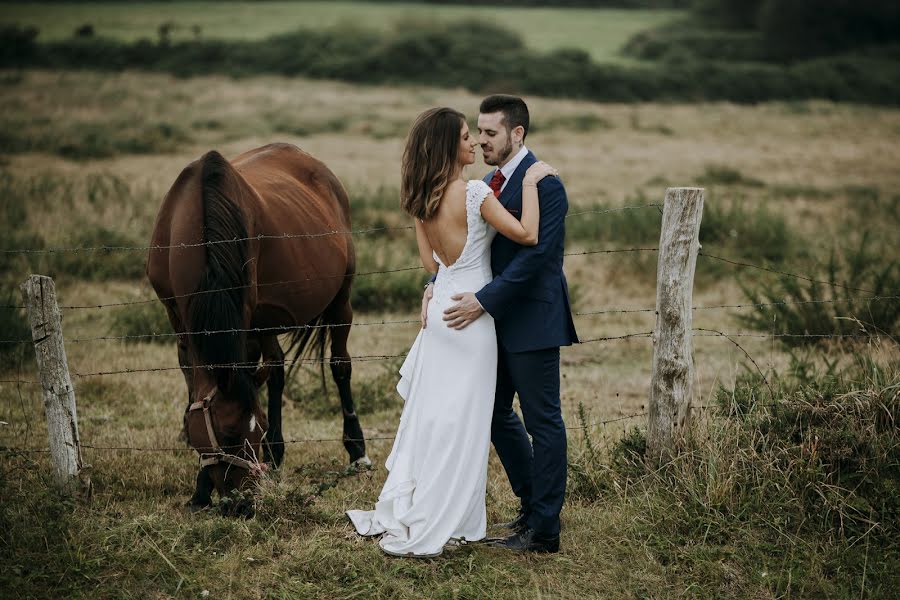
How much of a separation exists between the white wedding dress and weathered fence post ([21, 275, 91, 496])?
164 centimetres

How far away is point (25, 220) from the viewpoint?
35.6 ft

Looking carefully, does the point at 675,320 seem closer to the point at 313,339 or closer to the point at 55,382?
the point at 313,339

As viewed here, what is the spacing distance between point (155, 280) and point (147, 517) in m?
1.33

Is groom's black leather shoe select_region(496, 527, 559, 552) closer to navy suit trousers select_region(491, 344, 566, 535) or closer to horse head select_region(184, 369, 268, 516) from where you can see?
navy suit trousers select_region(491, 344, 566, 535)

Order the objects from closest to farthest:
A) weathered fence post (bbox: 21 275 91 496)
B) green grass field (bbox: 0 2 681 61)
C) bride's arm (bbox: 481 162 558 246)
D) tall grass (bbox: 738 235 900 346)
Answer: bride's arm (bbox: 481 162 558 246)
weathered fence post (bbox: 21 275 91 496)
tall grass (bbox: 738 235 900 346)
green grass field (bbox: 0 2 681 61)

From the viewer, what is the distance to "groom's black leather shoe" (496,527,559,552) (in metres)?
3.93

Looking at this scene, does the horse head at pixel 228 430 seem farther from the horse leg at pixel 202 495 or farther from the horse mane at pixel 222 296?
the horse leg at pixel 202 495

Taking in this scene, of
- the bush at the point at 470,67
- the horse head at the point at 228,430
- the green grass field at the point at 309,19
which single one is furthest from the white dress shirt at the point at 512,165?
the green grass field at the point at 309,19

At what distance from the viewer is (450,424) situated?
3.79 metres

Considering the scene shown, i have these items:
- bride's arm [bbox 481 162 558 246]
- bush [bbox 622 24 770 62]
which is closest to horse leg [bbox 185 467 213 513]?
bride's arm [bbox 481 162 558 246]

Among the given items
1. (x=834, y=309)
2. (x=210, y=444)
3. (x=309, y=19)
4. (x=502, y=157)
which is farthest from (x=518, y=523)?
(x=309, y=19)

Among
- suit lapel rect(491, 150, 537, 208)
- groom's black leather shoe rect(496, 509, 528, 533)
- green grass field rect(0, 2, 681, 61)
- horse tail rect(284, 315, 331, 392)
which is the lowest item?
groom's black leather shoe rect(496, 509, 528, 533)

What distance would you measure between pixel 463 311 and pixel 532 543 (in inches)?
47.1

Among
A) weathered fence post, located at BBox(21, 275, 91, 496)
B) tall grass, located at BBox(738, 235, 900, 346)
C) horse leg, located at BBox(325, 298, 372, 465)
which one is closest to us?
weathered fence post, located at BBox(21, 275, 91, 496)
